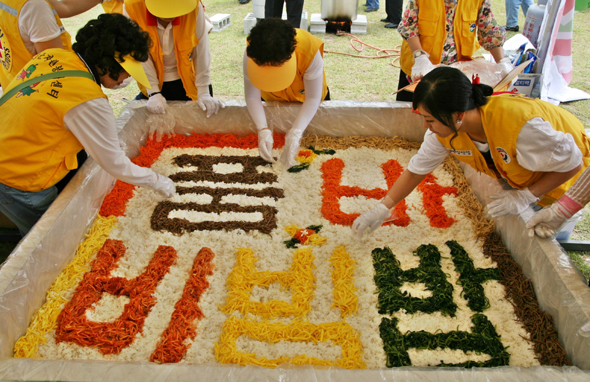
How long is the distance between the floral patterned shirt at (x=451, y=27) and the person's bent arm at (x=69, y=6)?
2.10 m

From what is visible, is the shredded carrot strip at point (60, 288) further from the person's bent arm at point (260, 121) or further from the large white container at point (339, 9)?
the large white container at point (339, 9)

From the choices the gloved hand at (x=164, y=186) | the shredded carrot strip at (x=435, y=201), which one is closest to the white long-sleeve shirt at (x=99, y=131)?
the gloved hand at (x=164, y=186)

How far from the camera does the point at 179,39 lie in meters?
2.73

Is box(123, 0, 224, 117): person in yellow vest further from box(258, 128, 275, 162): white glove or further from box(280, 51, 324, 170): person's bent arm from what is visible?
box(280, 51, 324, 170): person's bent arm

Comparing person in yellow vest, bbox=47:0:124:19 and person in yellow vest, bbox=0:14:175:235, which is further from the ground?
person in yellow vest, bbox=47:0:124:19

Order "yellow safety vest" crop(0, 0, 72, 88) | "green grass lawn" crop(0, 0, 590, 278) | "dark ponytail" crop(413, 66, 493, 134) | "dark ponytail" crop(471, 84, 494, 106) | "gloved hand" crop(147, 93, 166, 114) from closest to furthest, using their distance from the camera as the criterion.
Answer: "dark ponytail" crop(413, 66, 493, 134)
"dark ponytail" crop(471, 84, 494, 106)
"yellow safety vest" crop(0, 0, 72, 88)
"gloved hand" crop(147, 93, 166, 114)
"green grass lawn" crop(0, 0, 590, 278)

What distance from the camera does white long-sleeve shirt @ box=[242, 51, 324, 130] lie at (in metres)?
2.62

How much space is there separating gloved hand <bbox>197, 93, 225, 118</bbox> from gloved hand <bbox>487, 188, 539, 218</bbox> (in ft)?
6.63

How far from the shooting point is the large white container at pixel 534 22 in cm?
364

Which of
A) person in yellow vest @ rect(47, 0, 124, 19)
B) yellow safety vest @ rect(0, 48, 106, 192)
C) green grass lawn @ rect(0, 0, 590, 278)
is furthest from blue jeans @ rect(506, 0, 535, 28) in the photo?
yellow safety vest @ rect(0, 48, 106, 192)

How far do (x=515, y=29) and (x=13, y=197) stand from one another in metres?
7.29

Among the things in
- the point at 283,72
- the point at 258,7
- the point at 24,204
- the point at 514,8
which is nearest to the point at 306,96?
the point at 283,72

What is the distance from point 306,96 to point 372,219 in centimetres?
105

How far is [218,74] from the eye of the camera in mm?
5340
